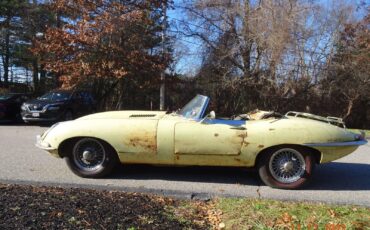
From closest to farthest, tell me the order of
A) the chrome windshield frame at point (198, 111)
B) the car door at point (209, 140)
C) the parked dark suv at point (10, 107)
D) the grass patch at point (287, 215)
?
the grass patch at point (287, 215) < the car door at point (209, 140) < the chrome windshield frame at point (198, 111) < the parked dark suv at point (10, 107)

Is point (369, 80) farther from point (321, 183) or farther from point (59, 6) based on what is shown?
point (321, 183)

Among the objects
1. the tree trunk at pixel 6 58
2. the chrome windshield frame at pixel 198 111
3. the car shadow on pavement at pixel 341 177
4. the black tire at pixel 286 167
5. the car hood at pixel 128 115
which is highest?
the tree trunk at pixel 6 58

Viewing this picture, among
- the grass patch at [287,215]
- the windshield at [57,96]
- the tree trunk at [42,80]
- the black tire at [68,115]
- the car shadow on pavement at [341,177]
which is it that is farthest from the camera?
the tree trunk at [42,80]

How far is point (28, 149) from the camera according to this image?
9.34 metres

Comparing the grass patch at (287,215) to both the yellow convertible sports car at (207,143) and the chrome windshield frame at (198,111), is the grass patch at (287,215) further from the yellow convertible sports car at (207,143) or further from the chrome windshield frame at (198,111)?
the chrome windshield frame at (198,111)

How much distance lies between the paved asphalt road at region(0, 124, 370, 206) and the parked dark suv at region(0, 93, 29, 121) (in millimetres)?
9004

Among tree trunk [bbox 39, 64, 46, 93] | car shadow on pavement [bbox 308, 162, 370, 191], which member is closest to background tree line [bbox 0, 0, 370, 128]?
tree trunk [bbox 39, 64, 46, 93]

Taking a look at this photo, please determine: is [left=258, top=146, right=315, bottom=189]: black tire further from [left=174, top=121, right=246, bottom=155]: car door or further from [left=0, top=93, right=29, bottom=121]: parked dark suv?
[left=0, top=93, right=29, bottom=121]: parked dark suv

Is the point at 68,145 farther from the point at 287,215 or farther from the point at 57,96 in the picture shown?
the point at 57,96

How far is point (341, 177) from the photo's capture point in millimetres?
7531

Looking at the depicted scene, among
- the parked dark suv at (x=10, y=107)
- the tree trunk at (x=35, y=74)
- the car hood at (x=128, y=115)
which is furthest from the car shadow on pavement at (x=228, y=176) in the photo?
the tree trunk at (x=35, y=74)

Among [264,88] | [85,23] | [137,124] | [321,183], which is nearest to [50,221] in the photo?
[137,124]

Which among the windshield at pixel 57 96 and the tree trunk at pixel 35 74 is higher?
the tree trunk at pixel 35 74

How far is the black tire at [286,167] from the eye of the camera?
658cm
